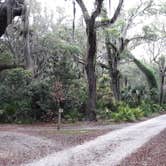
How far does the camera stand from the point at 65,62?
25.8 m

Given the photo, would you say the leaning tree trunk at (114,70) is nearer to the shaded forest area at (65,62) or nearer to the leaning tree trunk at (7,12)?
the shaded forest area at (65,62)

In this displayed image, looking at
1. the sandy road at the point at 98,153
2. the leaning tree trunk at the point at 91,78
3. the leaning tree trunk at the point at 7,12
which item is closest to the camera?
the sandy road at the point at 98,153

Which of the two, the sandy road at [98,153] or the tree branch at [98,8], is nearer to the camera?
the sandy road at [98,153]

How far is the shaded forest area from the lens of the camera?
73.9 feet

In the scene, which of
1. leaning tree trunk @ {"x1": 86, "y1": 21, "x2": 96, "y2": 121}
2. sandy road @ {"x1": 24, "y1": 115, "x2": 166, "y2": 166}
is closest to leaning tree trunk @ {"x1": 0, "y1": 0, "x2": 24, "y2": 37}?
sandy road @ {"x1": 24, "y1": 115, "x2": 166, "y2": 166}

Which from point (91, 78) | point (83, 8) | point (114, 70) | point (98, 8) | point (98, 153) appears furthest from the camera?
point (114, 70)

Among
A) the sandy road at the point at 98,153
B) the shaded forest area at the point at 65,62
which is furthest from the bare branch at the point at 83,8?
the sandy road at the point at 98,153

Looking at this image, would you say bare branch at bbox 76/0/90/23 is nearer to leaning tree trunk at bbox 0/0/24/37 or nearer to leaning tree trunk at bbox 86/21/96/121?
leaning tree trunk at bbox 86/21/96/121

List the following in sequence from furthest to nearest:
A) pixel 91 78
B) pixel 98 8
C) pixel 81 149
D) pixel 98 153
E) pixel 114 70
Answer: pixel 114 70, pixel 91 78, pixel 98 8, pixel 81 149, pixel 98 153

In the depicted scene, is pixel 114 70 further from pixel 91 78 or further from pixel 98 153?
pixel 98 153

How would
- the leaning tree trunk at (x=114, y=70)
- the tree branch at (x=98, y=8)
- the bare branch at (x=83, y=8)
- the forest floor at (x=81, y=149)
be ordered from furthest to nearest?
the leaning tree trunk at (x=114, y=70), the bare branch at (x=83, y=8), the tree branch at (x=98, y=8), the forest floor at (x=81, y=149)

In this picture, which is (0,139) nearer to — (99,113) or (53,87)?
(53,87)

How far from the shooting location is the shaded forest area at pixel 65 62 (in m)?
22.5

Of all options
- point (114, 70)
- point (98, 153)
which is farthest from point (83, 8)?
point (98, 153)
